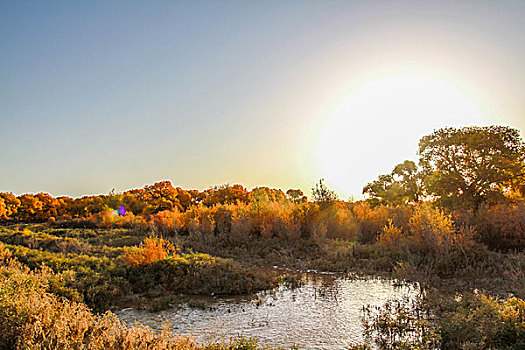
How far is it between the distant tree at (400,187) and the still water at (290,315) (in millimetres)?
16820

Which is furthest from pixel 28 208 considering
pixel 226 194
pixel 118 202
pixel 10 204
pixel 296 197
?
pixel 296 197

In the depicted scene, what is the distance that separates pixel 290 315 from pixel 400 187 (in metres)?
20.9


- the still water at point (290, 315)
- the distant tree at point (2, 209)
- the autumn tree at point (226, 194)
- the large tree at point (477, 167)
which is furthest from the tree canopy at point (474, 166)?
the distant tree at point (2, 209)

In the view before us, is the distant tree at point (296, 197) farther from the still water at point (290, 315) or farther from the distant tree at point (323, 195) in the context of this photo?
the still water at point (290, 315)

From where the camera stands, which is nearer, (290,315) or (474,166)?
(290,315)

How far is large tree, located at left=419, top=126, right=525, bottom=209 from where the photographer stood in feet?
43.0

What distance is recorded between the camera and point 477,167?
44.4ft

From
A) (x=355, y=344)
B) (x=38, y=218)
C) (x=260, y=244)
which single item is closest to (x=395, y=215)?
(x=260, y=244)

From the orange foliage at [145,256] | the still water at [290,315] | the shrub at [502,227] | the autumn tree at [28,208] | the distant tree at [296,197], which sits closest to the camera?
the still water at [290,315]

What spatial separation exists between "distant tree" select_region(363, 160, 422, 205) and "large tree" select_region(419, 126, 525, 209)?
1022 centimetres

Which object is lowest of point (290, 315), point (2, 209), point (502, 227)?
point (290, 315)

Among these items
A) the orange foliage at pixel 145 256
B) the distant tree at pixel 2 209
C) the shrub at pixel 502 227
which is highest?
the distant tree at pixel 2 209

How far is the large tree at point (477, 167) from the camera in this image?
43.0 ft

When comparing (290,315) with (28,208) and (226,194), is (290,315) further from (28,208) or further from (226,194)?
(28,208)
